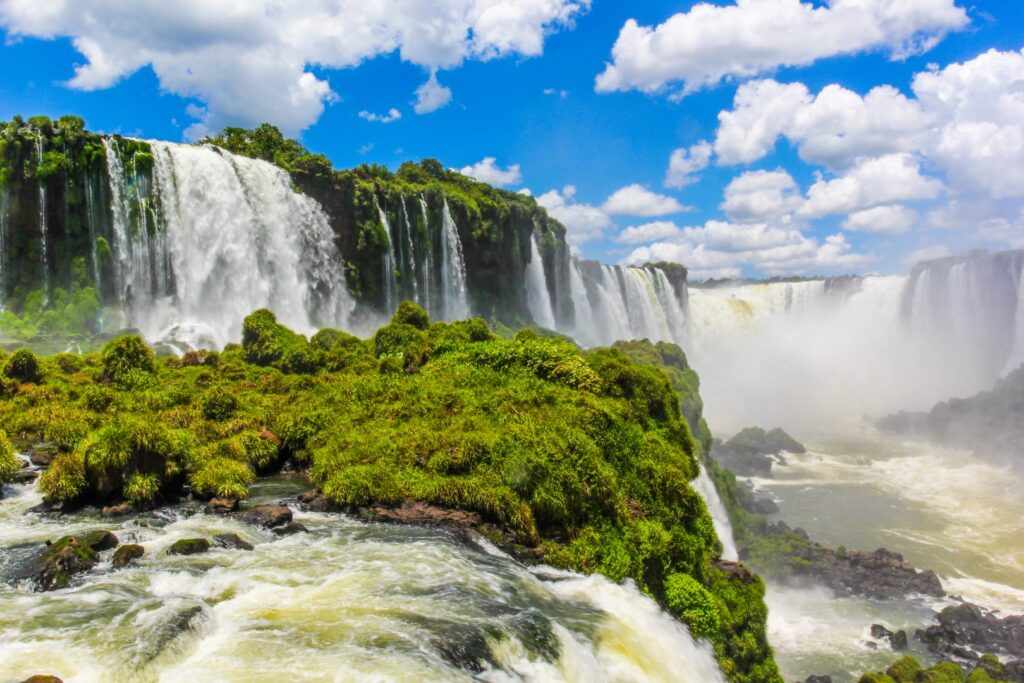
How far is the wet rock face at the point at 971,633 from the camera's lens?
20.3 m

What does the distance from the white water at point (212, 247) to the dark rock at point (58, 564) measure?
26435mm

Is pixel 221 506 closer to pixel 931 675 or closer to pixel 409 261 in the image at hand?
pixel 931 675

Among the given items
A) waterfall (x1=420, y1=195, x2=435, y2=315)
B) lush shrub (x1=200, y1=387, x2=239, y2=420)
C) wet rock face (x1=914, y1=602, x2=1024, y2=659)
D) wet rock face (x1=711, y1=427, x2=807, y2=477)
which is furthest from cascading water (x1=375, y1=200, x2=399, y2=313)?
wet rock face (x1=914, y1=602, x2=1024, y2=659)

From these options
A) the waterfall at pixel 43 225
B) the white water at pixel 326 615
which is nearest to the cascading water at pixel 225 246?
the waterfall at pixel 43 225

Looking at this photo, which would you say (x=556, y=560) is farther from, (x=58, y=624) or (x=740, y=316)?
(x=740, y=316)

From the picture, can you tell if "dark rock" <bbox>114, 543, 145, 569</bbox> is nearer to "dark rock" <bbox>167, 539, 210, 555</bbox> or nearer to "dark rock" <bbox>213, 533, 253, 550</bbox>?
"dark rock" <bbox>167, 539, 210, 555</bbox>

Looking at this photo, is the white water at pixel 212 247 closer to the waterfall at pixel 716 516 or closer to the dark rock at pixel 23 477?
the dark rock at pixel 23 477

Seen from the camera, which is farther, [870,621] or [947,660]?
[870,621]

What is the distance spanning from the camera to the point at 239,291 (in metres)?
37.7

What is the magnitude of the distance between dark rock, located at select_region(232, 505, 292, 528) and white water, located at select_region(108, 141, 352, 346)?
25.0 meters

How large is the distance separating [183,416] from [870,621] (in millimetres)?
22853

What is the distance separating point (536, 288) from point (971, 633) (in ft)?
156

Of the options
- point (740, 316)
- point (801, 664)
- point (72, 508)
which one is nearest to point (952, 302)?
point (740, 316)

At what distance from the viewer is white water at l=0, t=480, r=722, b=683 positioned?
586cm
